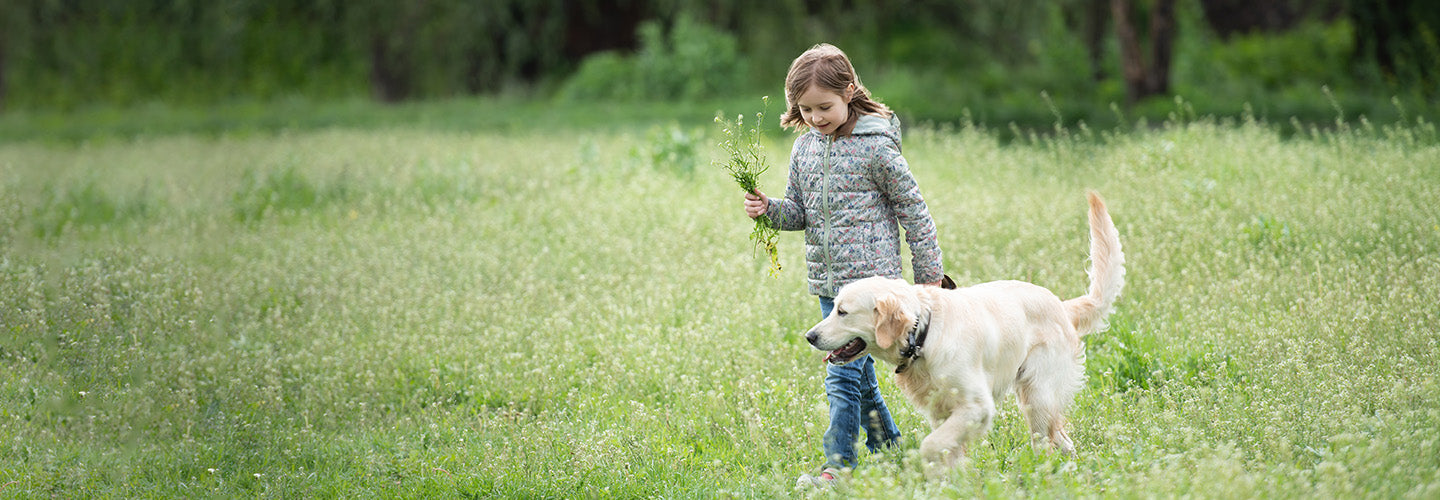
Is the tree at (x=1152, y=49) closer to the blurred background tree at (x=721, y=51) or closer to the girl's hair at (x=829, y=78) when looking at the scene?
the blurred background tree at (x=721, y=51)

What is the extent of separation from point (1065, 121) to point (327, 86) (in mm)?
18916

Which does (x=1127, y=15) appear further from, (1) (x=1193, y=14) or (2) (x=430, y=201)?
(2) (x=430, y=201)

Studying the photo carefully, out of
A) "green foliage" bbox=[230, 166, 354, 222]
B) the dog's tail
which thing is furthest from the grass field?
the dog's tail

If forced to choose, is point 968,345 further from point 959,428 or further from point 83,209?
point 83,209

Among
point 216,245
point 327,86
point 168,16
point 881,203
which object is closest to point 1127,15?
point 216,245

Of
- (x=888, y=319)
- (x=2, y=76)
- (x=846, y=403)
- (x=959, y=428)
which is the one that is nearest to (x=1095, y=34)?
(x=846, y=403)

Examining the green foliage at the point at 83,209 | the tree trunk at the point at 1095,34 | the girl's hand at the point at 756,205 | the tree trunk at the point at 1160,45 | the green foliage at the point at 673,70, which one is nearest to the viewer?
the girl's hand at the point at 756,205

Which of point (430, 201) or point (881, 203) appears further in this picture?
point (430, 201)

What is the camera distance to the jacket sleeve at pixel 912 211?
4645 millimetres

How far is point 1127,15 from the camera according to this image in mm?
17844

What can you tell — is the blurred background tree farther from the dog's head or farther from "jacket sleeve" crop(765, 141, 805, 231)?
the dog's head

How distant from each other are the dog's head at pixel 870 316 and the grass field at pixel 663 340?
50cm

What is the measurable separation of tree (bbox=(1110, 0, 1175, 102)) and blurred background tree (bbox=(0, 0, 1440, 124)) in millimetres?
29

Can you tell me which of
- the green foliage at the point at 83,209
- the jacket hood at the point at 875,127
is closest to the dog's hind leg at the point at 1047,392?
the jacket hood at the point at 875,127
